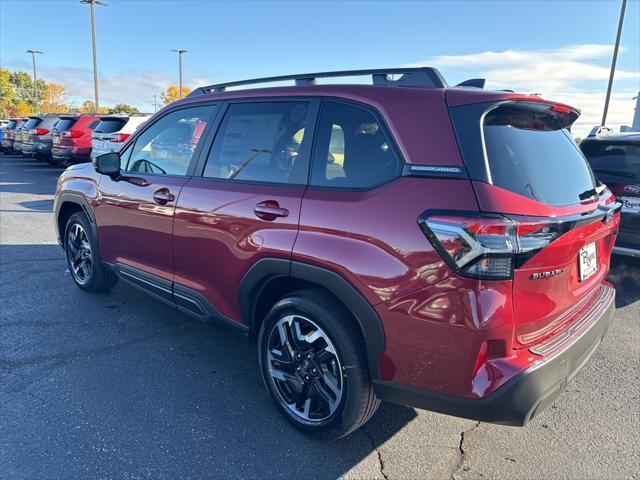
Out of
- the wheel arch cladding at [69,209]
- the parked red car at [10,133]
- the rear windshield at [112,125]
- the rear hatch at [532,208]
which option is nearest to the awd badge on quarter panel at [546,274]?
the rear hatch at [532,208]

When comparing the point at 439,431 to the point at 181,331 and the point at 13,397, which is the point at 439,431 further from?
the point at 13,397

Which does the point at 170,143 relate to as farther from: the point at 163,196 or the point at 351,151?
the point at 351,151

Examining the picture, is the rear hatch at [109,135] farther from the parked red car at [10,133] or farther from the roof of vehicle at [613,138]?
the parked red car at [10,133]

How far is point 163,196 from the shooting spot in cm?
343

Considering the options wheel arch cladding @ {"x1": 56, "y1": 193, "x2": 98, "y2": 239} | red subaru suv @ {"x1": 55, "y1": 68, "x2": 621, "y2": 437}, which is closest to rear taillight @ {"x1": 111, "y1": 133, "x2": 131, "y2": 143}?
wheel arch cladding @ {"x1": 56, "y1": 193, "x2": 98, "y2": 239}

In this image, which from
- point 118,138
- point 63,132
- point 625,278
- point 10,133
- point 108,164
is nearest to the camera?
point 108,164

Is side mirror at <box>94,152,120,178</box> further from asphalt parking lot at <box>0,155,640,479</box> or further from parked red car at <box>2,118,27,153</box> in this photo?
parked red car at <box>2,118,27,153</box>

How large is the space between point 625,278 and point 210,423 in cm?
535

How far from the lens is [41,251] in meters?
6.35

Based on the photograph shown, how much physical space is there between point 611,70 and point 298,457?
66.5 ft

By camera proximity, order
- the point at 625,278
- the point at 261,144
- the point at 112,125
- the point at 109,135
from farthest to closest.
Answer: the point at 112,125 → the point at 109,135 → the point at 625,278 → the point at 261,144

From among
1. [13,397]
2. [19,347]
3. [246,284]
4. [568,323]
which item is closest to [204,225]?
[246,284]

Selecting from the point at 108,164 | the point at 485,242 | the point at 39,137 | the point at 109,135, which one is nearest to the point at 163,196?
the point at 108,164

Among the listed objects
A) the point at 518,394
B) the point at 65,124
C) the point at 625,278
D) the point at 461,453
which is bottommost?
the point at 461,453
